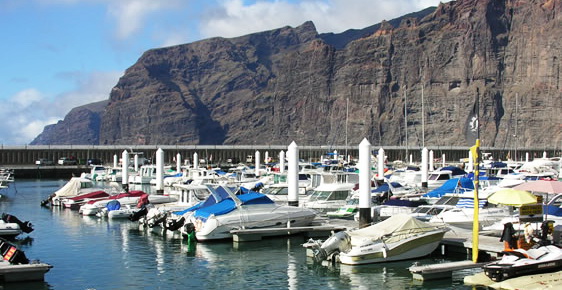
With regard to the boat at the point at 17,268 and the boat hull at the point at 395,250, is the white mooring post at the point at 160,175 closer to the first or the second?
the boat at the point at 17,268

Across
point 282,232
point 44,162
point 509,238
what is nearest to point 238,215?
point 282,232

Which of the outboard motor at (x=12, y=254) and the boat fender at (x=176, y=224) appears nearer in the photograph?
the outboard motor at (x=12, y=254)

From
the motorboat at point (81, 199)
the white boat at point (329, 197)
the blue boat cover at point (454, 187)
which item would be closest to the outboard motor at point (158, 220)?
the white boat at point (329, 197)

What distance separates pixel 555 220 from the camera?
3134 centimetres

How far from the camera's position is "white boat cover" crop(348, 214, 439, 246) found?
2866cm

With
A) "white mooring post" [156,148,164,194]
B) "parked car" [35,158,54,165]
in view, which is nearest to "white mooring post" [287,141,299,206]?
"white mooring post" [156,148,164,194]

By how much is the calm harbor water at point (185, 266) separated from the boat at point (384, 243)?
14.3 inches

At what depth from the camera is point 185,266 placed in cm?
2945

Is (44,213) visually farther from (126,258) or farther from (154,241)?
(126,258)

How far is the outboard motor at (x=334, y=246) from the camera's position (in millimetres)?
28719

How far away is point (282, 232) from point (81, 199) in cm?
2543

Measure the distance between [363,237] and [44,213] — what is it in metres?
31.1

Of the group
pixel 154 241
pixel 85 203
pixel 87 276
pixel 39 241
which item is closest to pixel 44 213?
pixel 85 203

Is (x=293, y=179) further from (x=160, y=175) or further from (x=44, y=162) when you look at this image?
A: (x=44, y=162)
